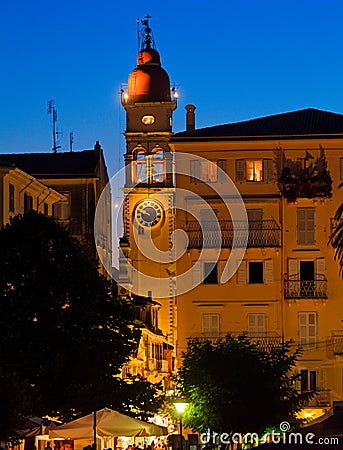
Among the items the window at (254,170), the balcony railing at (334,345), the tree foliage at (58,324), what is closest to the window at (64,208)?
the window at (254,170)

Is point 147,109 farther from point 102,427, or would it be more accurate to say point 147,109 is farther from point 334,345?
point 102,427

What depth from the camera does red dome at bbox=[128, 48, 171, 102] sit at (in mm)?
111375

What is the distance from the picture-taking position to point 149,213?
92188 mm

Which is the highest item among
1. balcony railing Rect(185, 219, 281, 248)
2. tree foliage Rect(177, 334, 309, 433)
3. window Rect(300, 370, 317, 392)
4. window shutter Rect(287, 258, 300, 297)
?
balcony railing Rect(185, 219, 281, 248)

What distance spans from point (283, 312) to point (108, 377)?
27.8 metres

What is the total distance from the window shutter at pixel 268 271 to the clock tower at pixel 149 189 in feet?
18.4

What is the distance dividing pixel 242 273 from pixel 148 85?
3503cm

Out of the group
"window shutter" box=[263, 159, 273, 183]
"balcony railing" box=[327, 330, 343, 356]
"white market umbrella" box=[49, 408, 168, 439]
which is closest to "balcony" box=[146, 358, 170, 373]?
"balcony railing" box=[327, 330, 343, 356]

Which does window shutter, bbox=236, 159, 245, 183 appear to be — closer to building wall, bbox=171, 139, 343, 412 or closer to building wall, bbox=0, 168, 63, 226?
building wall, bbox=171, 139, 343, 412

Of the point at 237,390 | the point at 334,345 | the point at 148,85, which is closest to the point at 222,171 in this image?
the point at 334,345

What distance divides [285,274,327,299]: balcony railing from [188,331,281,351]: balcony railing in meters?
2.38

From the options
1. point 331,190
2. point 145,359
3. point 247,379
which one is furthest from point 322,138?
point 247,379

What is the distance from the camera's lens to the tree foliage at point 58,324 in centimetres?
5128

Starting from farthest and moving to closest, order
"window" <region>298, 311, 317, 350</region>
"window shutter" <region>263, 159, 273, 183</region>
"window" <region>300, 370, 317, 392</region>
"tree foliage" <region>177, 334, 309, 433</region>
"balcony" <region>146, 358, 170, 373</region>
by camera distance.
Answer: "balcony" <region>146, 358, 170, 373</region>
"window shutter" <region>263, 159, 273, 183</region>
"window" <region>298, 311, 317, 350</region>
"window" <region>300, 370, 317, 392</region>
"tree foliage" <region>177, 334, 309, 433</region>
